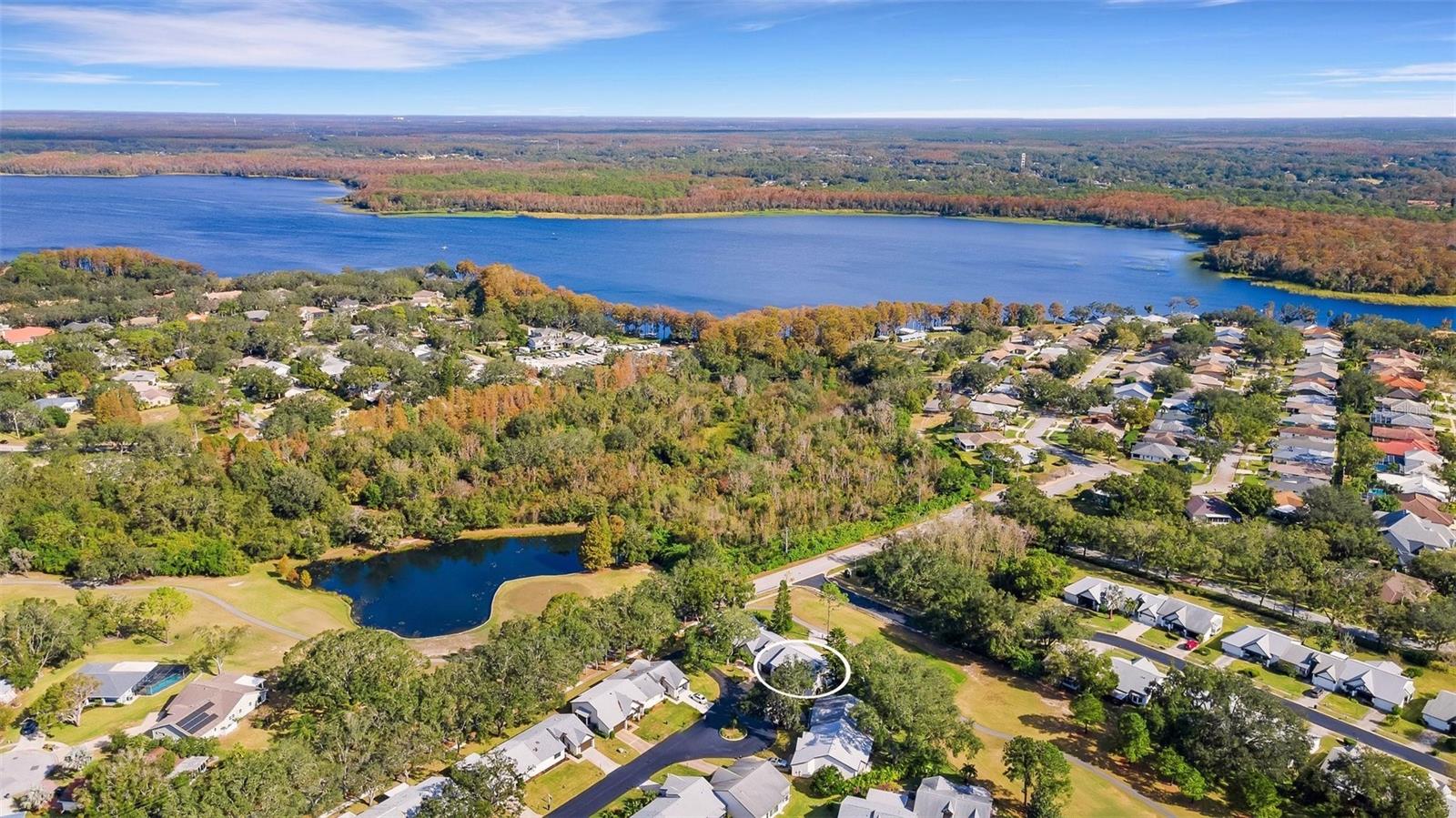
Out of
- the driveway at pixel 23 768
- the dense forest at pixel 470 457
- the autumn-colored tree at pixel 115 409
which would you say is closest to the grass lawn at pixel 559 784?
the driveway at pixel 23 768

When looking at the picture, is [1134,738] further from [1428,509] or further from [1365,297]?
[1365,297]

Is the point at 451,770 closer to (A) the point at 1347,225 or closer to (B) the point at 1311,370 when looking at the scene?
(B) the point at 1311,370

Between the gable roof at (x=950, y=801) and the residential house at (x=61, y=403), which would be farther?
the residential house at (x=61, y=403)

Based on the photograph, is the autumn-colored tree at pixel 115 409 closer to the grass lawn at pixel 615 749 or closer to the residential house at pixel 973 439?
the grass lawn at pixel 615 749

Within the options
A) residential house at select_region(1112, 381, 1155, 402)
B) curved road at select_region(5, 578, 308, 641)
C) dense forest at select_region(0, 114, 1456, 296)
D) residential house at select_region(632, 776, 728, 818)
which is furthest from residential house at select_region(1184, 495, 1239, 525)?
dense forest at select_region(0, 114, 1456, 296)

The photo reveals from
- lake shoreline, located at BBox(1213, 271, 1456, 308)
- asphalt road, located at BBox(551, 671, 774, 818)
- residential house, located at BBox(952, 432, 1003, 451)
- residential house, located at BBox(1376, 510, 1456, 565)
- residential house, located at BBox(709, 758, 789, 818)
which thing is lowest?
asphalt road, located at BBox(551, 671, 774, 818)

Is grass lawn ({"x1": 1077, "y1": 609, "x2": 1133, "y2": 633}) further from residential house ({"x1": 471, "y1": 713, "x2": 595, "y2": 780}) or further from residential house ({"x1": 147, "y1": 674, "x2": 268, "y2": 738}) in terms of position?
residential house ({"x1": 147, "y1": 674, "x2": 268, "y2": 738})
